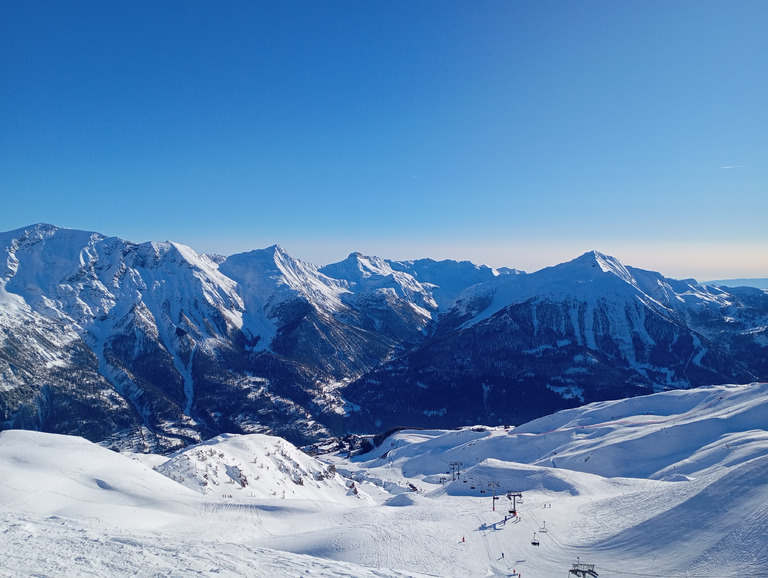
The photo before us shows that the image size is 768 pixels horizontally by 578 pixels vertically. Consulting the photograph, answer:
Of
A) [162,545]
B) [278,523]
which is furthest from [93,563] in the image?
[278,523]

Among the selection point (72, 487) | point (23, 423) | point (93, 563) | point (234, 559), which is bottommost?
point (23, 423)

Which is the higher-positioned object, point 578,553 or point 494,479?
point 578,553

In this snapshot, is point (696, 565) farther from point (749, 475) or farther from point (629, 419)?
point (629, 419)

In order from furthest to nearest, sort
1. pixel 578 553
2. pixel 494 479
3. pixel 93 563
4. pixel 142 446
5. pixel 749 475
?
1. pixel 142 446
2. pixel 494 479
3. pixel 749 475
4. pixel 578 553
5. pixel 93 563

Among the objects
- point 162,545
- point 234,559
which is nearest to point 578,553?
point 234,559

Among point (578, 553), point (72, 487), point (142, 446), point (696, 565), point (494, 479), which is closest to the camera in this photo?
point (696, 565)

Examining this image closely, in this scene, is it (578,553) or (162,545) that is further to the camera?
(578,553)
